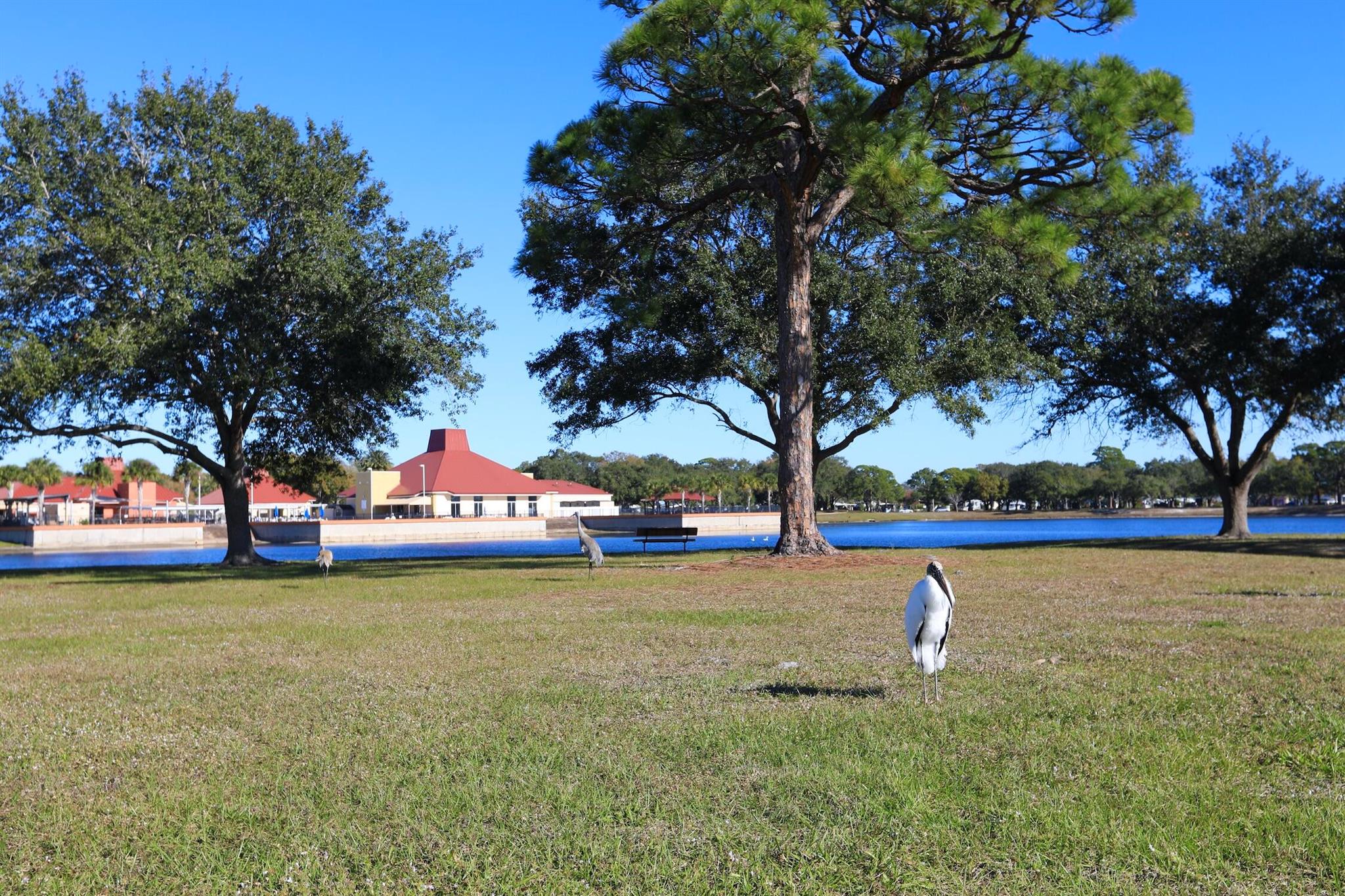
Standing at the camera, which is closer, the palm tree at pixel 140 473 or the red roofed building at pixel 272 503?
the palm tree at pixel 140 473

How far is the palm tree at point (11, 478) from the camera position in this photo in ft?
301

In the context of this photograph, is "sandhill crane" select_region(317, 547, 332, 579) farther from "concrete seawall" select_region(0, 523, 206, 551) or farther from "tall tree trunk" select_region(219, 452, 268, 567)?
"concrete seawall" select_region(0, 523, 206, 551)

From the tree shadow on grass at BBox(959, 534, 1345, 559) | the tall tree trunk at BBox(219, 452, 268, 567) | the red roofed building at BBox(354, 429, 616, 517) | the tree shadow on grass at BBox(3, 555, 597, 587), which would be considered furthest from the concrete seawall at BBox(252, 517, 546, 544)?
the tree shadow on grass at BBox(959, 534, 1345, 559)

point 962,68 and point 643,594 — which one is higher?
point 962,68

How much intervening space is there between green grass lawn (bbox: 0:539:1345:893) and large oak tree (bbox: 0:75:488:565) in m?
12.7

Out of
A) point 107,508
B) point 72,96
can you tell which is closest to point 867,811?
point 72,96

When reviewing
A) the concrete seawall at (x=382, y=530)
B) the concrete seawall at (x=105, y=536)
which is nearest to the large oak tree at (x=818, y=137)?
the concrete seawall at (x=382, y=530)

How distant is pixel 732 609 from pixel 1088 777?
24.4ft

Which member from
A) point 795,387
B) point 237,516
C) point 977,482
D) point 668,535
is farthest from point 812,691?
point 977,482

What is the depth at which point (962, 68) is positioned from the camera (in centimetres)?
1697

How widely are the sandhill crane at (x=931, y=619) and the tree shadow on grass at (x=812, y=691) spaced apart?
55 centimetres

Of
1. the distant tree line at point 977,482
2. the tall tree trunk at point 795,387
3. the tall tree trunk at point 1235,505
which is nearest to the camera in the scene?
the tall tree trunk at point 795,387

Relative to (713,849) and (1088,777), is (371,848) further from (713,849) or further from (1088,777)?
(1088,777)

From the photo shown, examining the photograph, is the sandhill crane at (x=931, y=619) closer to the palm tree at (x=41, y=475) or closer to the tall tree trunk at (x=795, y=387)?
the tall tree trunk at (x=795, y=387)
